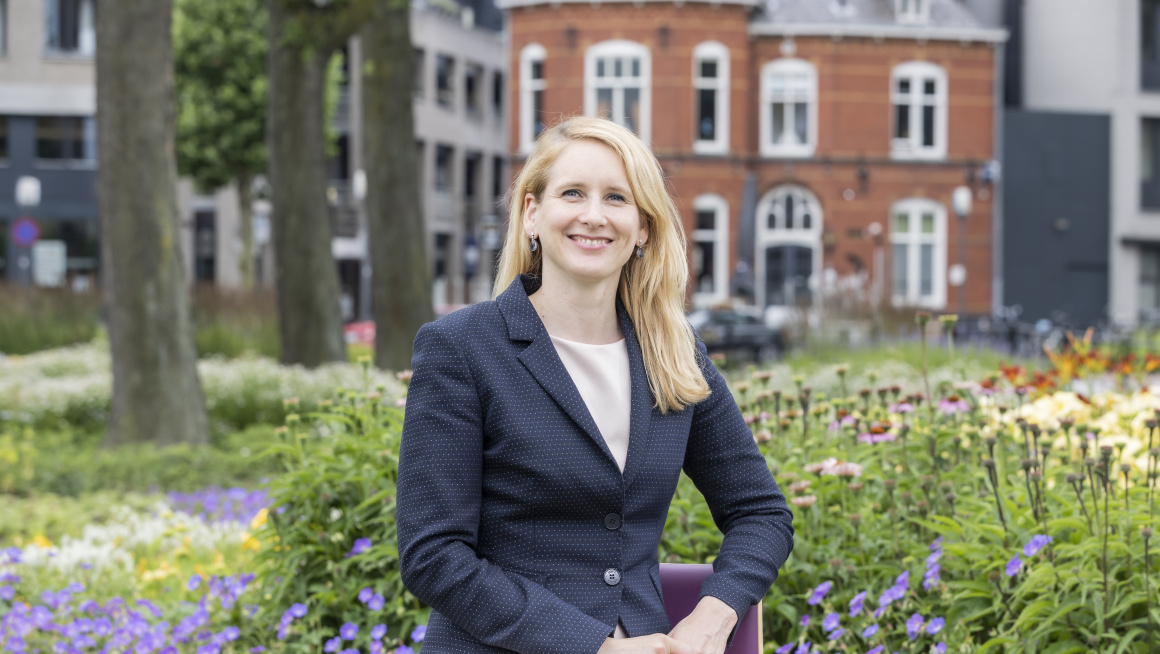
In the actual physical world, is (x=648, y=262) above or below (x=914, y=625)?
above

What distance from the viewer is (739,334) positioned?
20.1 metres

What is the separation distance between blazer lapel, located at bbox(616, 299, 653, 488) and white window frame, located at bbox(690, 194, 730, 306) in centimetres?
3028

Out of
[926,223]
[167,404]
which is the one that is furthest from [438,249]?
[167,404]

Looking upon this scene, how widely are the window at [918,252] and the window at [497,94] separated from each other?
742 inches

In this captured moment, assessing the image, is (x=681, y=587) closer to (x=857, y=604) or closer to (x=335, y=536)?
(x=857, y=604)

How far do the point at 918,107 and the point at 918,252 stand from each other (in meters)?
4.29

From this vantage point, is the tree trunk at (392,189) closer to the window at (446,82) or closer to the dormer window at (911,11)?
the dormer window at (911,11)

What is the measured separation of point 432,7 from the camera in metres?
41.9

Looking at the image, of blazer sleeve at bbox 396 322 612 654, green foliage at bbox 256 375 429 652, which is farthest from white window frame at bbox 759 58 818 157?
blazer sleeve at bbox 396 322 612 654

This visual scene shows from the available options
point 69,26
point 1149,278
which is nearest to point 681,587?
point 1149,278

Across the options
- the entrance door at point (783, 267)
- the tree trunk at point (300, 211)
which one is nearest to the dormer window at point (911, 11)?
the entrance door at point (783, 267)

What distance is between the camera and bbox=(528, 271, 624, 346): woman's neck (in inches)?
89.7

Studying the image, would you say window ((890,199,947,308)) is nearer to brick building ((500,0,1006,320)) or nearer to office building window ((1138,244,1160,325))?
brick building ((500,0,1006,320))

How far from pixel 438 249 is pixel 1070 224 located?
70.8ft
